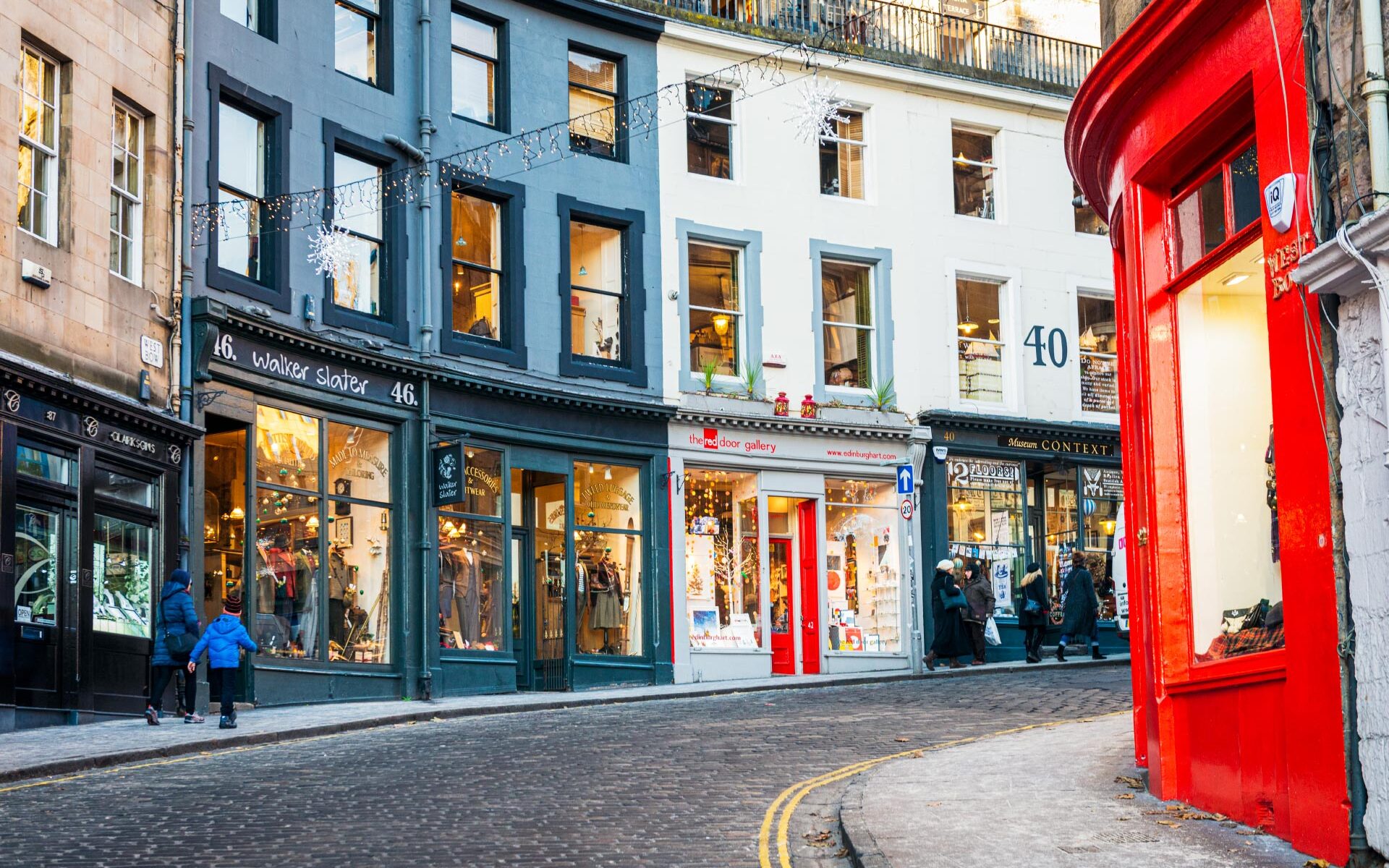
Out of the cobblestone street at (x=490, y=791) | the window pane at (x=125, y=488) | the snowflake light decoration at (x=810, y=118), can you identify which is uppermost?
the snowflake light decoration at (x=810, y=118)

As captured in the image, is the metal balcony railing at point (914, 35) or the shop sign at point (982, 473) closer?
the metal balcony railing at point (914, 35)

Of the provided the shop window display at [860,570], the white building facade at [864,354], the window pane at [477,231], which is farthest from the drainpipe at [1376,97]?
the shop window display at [860,570]

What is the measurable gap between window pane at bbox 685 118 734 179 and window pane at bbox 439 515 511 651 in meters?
7.19

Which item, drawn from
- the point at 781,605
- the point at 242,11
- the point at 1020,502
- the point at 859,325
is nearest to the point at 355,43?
the point at 242,11

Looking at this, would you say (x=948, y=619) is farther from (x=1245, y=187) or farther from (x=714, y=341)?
(x=1245, y=187)

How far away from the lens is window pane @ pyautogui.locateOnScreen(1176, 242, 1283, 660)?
9805 millimetres

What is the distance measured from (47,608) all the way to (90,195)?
4.49 m

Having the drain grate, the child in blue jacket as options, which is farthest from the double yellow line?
the child in blue jacket

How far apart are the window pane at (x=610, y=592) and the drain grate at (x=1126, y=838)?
1554 cm

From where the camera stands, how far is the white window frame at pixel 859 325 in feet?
91.9

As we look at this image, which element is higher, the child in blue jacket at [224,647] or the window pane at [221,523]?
the window pane at [221,523]

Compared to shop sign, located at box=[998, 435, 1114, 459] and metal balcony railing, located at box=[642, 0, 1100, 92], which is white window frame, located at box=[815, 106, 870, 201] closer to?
metal balcony railing, located at box=[642, 0, 1100, 92]

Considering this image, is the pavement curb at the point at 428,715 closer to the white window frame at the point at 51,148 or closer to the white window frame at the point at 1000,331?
the white window frame at the point at 1000,331

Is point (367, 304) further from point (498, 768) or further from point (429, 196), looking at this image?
point (498, 768)
